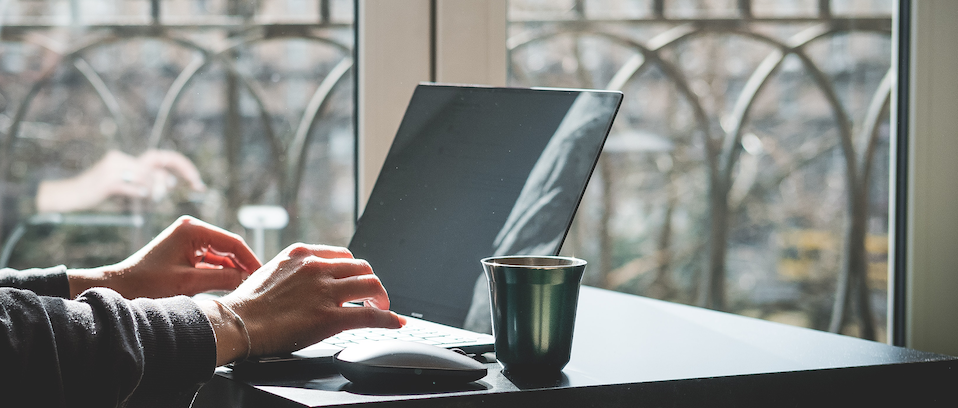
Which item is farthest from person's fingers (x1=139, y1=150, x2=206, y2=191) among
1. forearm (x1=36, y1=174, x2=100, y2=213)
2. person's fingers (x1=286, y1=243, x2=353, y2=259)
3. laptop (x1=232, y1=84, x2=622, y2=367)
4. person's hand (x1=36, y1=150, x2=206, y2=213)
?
person's fingers (x1=286, y1=243, x2=353, y2=259)

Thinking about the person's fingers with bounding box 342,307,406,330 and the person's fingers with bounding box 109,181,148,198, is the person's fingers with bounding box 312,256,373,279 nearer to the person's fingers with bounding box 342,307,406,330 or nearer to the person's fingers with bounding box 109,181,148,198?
the person's fingers with bounding box 342,307,406,330

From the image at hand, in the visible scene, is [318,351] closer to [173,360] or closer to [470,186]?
[173,360]

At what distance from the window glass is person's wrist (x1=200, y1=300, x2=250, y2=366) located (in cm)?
71

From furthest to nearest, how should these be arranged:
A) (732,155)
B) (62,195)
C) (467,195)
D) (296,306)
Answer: (732,155) < (62,195) < (467,195) < (296,306)

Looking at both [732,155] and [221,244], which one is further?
[732,155]

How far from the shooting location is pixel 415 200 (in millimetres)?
930

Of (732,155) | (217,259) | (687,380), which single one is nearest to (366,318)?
(687,380)

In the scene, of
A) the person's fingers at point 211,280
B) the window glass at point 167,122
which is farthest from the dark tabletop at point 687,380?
the window glass at point 167,122

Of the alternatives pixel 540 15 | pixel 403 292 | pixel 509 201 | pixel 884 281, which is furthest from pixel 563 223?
pixel 884 281

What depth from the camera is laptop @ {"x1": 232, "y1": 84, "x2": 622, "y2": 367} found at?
2.57 feet

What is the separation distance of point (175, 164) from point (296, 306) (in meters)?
0.77

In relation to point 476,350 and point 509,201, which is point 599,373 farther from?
point 509,201

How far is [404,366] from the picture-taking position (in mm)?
581

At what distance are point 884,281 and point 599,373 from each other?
3.07 feet
